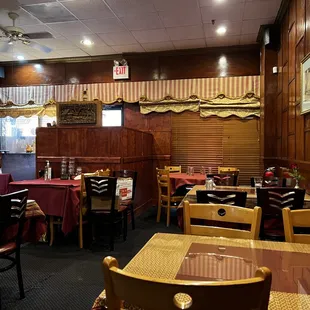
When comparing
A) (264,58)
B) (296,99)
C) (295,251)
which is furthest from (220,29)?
(295,251)

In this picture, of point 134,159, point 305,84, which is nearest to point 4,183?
point 134,159

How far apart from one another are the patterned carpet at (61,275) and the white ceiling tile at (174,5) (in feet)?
11.8

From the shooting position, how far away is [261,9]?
4.86 metres

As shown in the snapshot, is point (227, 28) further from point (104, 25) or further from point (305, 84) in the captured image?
point (305, 84)

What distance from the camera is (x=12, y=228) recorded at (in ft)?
9.35

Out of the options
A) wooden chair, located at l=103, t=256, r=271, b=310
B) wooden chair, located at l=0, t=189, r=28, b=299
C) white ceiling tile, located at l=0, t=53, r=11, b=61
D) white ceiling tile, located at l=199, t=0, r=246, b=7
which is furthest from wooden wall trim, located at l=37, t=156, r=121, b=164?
wooden chair, located at l=103, t=256, r=271, b=310

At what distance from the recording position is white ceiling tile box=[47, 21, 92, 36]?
5.47m

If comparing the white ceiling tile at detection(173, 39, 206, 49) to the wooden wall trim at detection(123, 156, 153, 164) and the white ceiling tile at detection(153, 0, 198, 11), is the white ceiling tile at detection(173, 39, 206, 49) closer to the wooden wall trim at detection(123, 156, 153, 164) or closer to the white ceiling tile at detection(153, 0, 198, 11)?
the white ceiling tile at detection(153, 0, 198, 11)

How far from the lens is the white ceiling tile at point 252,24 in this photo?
530cm

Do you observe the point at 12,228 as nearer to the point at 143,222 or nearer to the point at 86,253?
the point at 86,253

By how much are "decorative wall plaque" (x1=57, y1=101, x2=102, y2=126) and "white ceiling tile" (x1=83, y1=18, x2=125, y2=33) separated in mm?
1423

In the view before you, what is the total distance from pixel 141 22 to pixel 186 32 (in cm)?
99

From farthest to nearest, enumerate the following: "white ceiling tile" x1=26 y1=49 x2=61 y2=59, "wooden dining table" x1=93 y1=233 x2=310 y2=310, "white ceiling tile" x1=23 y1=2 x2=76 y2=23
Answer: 1. "white ceiling tile" x1=26 y1=49 x2=61 y2=59
2. "white ceiling tile" x1=23 y1=2 x2=76 y2=23
3. "wooden dining table" x1=93 y1=233 x2=310 y2=310

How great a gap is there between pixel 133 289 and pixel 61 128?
475 cm
